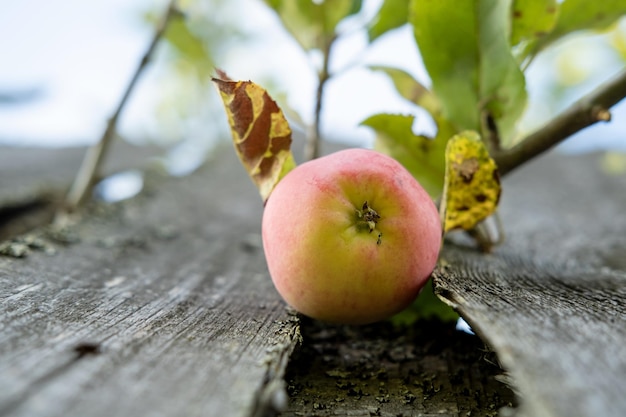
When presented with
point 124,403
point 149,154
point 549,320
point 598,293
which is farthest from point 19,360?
point 149,154

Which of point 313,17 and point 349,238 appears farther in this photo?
point 313,17

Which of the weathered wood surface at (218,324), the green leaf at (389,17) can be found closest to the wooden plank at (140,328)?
the weathered wood surface at (218,324)

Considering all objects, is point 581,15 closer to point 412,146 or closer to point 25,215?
point 412,146

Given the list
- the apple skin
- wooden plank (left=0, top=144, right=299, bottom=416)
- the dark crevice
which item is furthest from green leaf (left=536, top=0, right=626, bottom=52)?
the dark crevice

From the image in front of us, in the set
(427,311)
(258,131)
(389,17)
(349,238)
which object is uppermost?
Answer: (389,17)

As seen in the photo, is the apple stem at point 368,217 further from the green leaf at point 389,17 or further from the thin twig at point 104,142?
the thin twig at point 104,142

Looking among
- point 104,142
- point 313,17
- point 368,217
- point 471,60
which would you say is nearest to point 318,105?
point 313,17

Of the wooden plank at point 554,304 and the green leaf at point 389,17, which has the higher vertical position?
the green leaf at point 389,17
